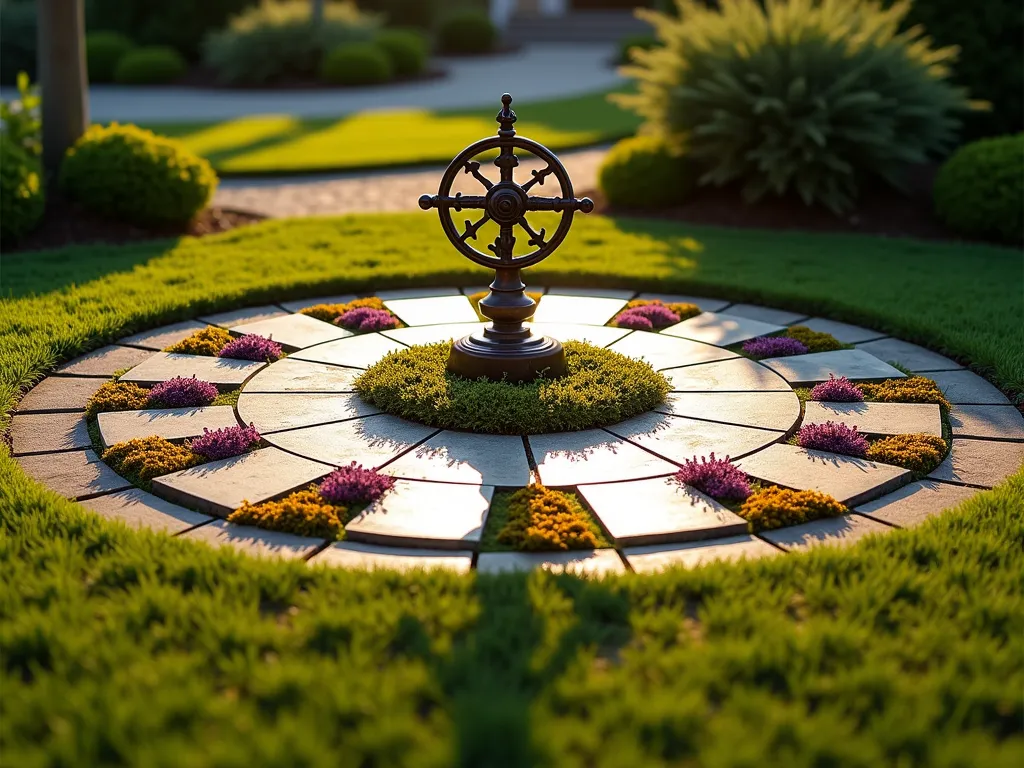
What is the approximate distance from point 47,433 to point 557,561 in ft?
8.27

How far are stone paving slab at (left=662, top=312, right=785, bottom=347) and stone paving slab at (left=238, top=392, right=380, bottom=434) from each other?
2068 millimetres

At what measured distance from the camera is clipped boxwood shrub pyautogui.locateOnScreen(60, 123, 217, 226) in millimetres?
8609

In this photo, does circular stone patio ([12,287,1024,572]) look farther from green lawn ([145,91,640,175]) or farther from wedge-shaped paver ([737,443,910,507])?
green lawn ([145,91,640,175])

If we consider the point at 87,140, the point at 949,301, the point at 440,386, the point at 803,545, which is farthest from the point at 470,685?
the point at 87,140

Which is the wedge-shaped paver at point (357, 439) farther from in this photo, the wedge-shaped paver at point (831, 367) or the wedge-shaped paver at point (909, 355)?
the wedge-shaped paver at point (909, 355)

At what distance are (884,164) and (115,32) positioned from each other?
20.3 m

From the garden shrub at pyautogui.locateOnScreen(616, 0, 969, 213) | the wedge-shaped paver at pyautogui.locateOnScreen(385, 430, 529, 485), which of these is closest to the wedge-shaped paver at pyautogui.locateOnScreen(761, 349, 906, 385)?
the wedge-shaped paver at pyautogui.locateOnScreen(385, 430, 529, 485)

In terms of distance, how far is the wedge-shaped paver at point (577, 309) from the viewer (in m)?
6.33

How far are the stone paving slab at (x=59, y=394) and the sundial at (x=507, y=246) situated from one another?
1807 millimetres

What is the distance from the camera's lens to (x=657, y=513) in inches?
152

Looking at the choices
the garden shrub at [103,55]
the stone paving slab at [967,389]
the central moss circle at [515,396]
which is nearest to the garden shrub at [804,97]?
the stone paving slab at [967,389]

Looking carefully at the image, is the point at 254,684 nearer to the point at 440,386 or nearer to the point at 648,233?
the point at 440,386

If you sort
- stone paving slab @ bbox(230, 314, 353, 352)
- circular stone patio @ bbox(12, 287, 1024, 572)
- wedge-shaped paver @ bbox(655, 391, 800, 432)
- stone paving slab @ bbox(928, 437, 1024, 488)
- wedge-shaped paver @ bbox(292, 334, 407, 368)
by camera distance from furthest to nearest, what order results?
stone paving slab @ bbox(230, 314, 353, 352) < wedge-shaped paver @ bbox(292, 334, 407, 368) < wedge-shaped paver @ bbox(655, 391, 800, 432) < stone paving slab @ bbox(928, 437, 1024, 488) < circular stone patio @ bbox(12, 287, 1024, 572)

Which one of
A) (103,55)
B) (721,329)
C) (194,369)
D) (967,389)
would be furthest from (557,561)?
(103,55)
